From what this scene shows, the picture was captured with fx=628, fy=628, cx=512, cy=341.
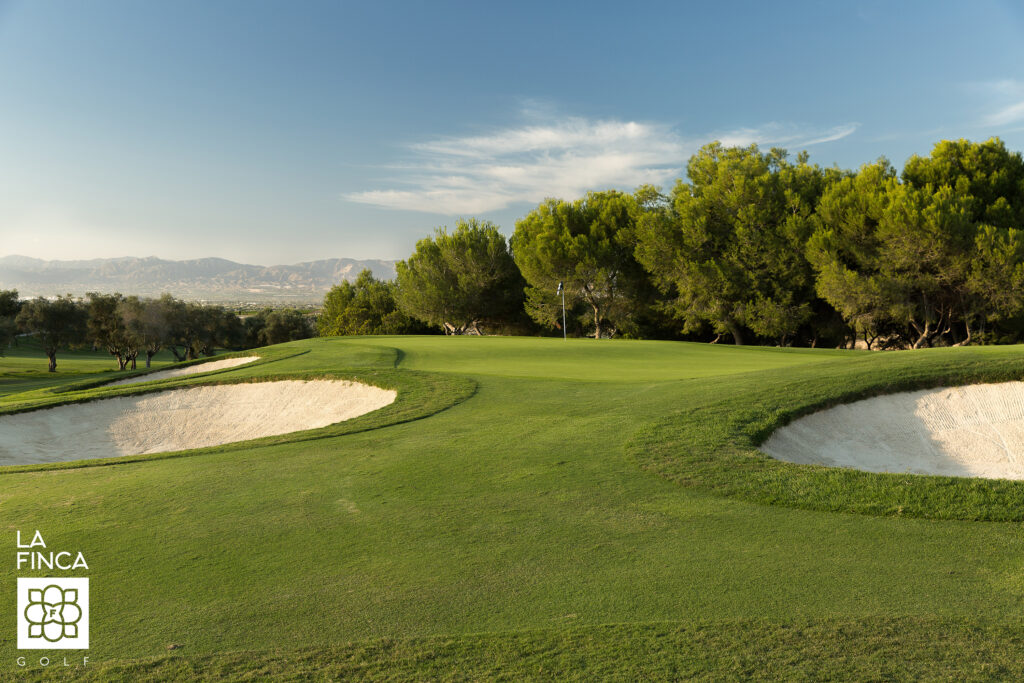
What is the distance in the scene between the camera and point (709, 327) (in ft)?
150

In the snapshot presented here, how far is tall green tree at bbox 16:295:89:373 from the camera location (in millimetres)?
47625

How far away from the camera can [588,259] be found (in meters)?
43.1

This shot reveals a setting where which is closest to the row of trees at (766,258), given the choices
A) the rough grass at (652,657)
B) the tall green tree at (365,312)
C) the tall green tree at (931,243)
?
the tall green tree at (931,243)

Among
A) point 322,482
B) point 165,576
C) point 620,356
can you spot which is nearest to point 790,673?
point 165,576

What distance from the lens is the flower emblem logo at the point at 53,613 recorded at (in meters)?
4.00

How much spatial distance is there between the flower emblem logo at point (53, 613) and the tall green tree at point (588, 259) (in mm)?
40164

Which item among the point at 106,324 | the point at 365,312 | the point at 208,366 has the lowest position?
the point at 208,366

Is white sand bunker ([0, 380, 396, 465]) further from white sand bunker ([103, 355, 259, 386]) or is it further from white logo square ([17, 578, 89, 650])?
white logo square ([17, 578, 89, 650])

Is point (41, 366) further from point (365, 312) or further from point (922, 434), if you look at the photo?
point (922, 434)

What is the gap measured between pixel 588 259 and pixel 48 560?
39.8 m

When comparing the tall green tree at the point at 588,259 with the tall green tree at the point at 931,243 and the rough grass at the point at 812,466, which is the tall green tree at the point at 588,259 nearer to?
the tall green tree at the point at 931,243


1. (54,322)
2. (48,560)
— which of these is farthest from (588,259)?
(54,322)

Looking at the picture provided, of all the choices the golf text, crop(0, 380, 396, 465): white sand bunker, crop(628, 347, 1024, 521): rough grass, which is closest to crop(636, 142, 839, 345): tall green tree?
crop(628, 347, 1024, 521): rough grass

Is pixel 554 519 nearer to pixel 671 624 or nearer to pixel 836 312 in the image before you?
pixel 671 624
